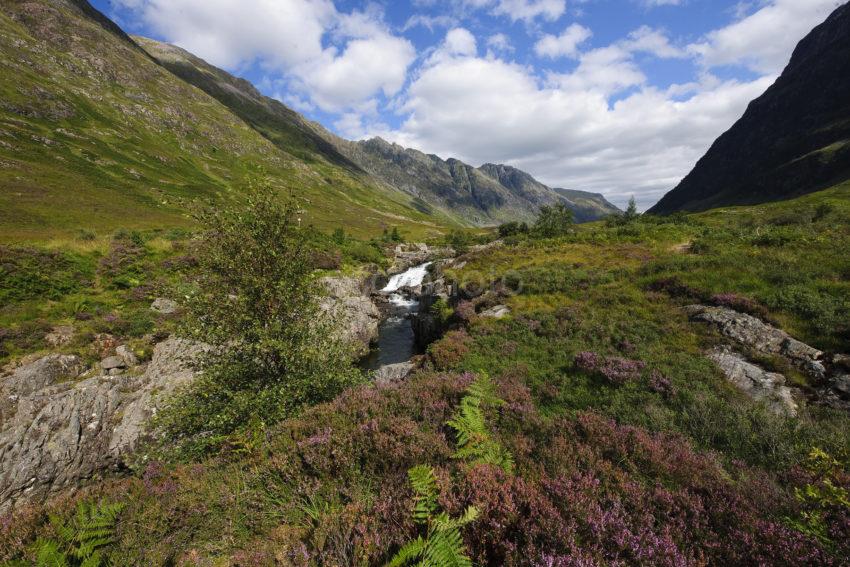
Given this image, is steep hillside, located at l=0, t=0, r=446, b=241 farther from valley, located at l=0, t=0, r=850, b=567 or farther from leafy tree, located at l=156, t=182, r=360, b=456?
valley, located at l=0, t=0, r=850, b=567

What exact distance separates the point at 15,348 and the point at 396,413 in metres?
21.7

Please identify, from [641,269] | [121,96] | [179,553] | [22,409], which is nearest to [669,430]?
[179,553]

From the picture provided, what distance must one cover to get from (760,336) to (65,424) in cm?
2468

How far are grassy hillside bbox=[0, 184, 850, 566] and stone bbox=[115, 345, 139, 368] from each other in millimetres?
13892

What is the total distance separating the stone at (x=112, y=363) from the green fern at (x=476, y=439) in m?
19.4

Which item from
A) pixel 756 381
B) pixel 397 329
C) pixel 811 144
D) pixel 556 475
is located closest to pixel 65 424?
pixel 556 475

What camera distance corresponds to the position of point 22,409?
12430mm

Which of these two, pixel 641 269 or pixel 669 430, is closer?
pixel 669 430

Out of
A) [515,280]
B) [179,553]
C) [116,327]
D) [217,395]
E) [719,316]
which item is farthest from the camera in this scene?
[515,280]

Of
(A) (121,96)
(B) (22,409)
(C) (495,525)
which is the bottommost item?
(B) (22,409)

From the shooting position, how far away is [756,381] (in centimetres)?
913

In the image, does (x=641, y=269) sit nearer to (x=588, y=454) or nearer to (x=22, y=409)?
(x=588, y=454)

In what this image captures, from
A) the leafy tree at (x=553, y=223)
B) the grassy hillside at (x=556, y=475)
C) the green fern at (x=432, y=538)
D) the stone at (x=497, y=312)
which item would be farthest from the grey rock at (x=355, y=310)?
the leafy tree at (x=553, y=223)

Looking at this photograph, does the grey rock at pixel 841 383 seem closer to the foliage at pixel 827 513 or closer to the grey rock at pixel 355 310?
the foliage at pixel 827 513
